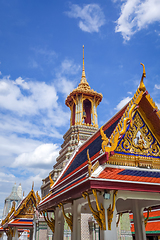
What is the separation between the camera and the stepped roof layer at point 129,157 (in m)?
6.11

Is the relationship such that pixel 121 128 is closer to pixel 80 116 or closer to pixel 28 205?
pixel 28 205

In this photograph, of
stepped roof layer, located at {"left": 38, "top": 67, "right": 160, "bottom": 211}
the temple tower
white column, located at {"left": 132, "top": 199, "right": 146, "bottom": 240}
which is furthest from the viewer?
the temple tower

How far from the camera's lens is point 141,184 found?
6223 mm

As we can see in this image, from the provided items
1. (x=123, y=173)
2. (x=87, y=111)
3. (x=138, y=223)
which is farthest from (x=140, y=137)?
(x=87, y=111)

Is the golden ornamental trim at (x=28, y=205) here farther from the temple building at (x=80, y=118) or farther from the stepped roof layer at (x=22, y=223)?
the temple building at (x=80, y=118)

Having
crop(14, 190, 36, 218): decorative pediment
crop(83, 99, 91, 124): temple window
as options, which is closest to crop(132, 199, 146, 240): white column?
crop(14, 190, 36, 218): decorative pediment

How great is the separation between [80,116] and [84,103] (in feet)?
13.9

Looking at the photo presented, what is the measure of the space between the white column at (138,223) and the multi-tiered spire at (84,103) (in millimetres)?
17382

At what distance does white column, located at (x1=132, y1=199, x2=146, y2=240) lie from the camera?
831cm

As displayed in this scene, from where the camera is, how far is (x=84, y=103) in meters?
29.9

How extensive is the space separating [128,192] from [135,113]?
2.88 metres

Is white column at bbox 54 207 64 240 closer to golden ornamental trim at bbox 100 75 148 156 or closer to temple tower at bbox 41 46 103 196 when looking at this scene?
golden ornamental trim at bbox 100 75 148 156

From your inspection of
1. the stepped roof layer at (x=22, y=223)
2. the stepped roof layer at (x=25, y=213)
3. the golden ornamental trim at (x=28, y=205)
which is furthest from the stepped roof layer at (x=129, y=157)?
the golden ornamental trim at (x=28, y=205)

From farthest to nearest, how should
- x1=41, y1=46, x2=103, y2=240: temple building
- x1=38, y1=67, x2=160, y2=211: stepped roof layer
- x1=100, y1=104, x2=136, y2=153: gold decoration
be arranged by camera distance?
x1=41, y1=46, x2=103, y2=240: temple building, x1=100, y1=104, x2=136, y2=153: gold decoration, x1=38, y1=67, x2=160, y2=211: stepped roof layer
